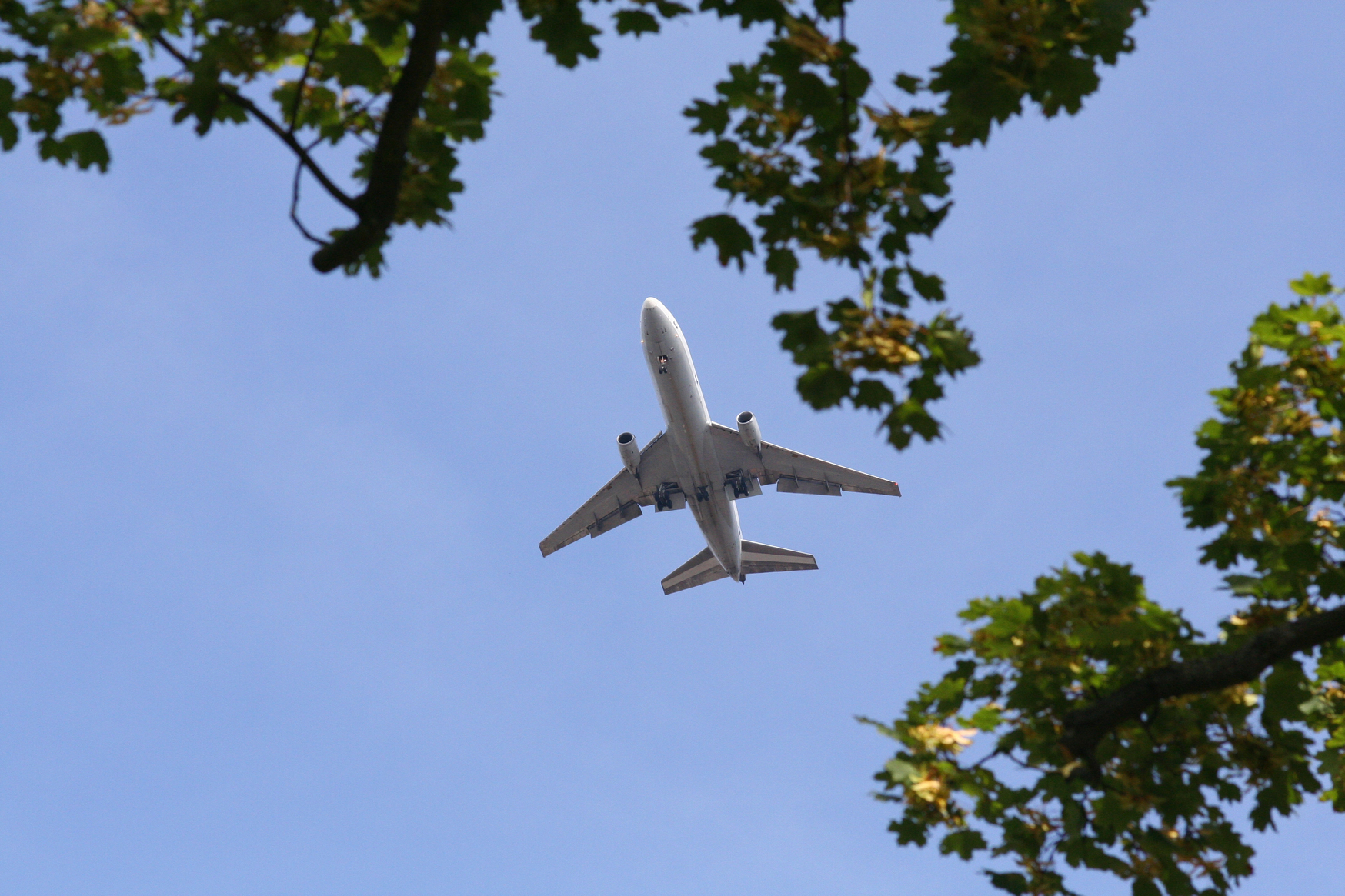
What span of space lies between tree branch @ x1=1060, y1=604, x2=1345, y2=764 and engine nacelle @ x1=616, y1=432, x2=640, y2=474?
127ft

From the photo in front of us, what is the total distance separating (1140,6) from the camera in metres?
8.88

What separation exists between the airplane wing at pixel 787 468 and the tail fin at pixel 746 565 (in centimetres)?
689

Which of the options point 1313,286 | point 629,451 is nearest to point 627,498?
point 629,451

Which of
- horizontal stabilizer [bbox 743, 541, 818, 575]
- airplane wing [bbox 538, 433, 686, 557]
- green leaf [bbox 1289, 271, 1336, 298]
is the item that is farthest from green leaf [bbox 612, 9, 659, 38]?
horizontal stabilizer [bbox 743, 541, 818, 575]

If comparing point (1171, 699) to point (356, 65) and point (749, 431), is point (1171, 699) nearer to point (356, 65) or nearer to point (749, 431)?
point (356, 65)

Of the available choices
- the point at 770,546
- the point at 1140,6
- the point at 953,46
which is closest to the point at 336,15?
the point at 953,46

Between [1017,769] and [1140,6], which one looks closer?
[1140,6]

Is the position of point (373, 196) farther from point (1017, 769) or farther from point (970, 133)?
point (1017, 769)

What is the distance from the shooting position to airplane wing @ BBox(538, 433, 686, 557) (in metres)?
48.7

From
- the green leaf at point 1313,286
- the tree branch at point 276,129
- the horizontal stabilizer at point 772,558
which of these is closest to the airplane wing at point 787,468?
the horizontal stabilizer at point 772,558

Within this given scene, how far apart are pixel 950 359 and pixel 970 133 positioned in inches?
78.8

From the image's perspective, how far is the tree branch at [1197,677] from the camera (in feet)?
29.7

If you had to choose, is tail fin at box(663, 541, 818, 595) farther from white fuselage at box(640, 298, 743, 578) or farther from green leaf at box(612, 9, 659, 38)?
green leaf at box(612, 9, 659, 38)

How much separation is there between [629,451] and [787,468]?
7423mm
